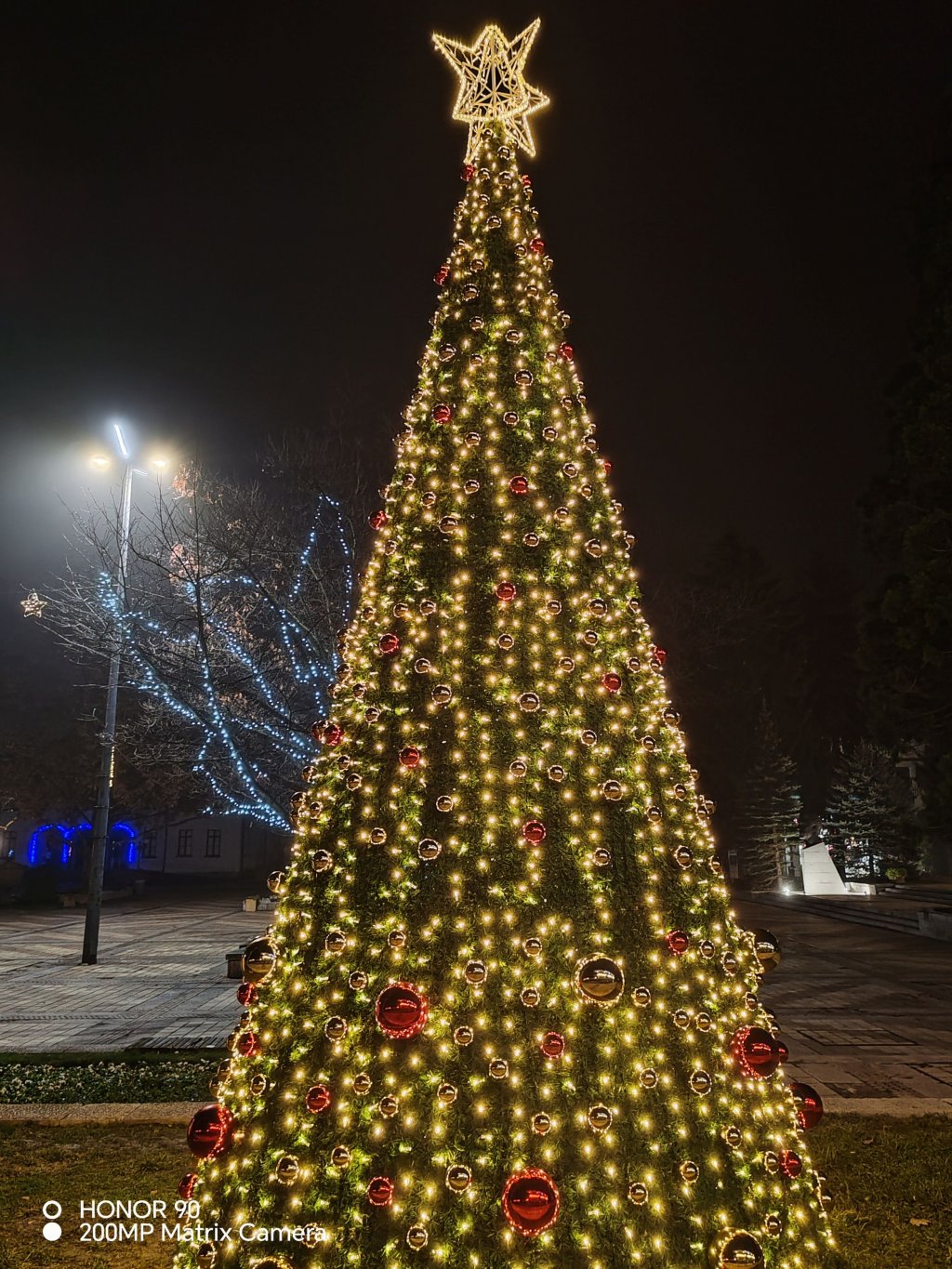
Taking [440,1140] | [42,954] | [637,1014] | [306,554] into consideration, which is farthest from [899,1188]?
[42,954]

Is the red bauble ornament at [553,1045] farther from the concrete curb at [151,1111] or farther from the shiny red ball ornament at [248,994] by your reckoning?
the concrete curb at [151,1111]

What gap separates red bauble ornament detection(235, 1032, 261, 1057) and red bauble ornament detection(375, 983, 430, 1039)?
667mm

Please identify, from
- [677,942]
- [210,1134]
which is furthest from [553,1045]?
[210,1134]

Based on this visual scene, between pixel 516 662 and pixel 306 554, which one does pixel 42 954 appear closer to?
pixel 306 554

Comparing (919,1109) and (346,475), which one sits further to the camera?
(346,475)

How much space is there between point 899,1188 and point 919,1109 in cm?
165

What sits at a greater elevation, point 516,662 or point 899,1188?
point 516,662

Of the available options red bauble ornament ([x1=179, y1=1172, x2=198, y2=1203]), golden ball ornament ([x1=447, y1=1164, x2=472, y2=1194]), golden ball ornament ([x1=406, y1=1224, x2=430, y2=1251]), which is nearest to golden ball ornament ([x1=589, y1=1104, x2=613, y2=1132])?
golden ball ornament ([x1=447, y1=1164, x2=472, y2=1194])

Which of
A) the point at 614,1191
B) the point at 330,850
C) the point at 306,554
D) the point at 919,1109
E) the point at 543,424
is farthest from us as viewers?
the point at 306,554

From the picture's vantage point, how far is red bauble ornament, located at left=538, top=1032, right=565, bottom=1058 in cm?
266

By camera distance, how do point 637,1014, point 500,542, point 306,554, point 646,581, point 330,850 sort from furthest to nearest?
point 646,581 < point 306,554 < point 500,542 < point 330,850 < point 637,1014

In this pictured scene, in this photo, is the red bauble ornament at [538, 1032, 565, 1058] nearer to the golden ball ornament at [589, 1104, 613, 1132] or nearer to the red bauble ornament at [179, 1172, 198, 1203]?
the golden ball ornament at [589, 1104, 613, 1132]

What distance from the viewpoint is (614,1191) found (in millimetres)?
2537

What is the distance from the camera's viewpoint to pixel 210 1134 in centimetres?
289
